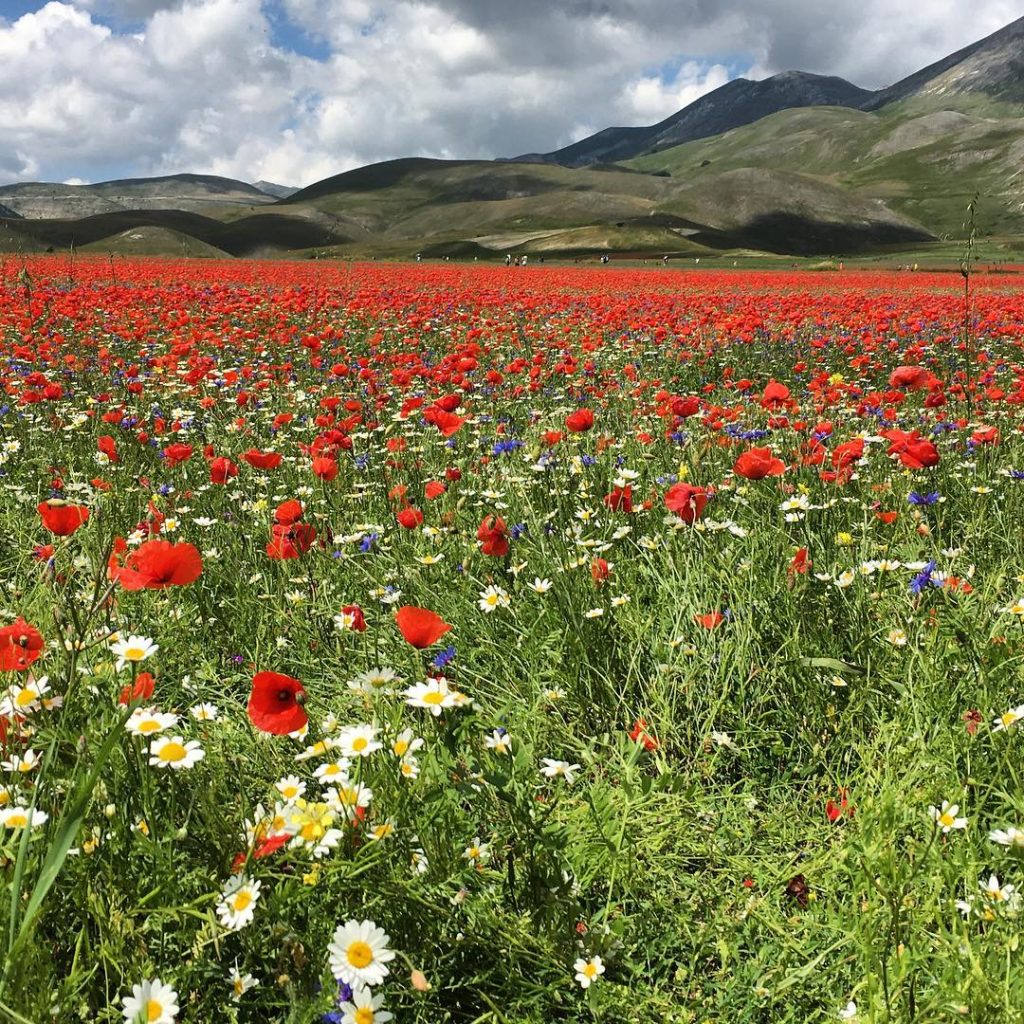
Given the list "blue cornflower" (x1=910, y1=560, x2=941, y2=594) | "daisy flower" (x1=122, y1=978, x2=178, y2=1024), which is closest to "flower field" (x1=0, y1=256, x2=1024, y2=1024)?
"daisy flower" (x1=122, y1=978, x2=178, y2=1024)

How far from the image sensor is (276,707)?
1.66m

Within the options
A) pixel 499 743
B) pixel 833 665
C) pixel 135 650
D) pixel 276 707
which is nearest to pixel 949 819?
pixel 833 665

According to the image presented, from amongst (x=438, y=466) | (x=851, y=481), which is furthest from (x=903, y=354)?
(x=438, y=466)

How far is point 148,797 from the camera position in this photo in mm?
1595

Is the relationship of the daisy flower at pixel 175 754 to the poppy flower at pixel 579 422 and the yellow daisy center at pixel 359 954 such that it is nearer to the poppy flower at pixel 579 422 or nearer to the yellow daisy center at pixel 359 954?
the yellow daisy center at pixel 359 954

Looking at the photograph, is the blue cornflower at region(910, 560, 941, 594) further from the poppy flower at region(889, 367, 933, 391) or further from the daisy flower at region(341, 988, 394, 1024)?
the daisy flower at region(341, 988, 394, 1024)

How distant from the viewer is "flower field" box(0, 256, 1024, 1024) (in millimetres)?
1563

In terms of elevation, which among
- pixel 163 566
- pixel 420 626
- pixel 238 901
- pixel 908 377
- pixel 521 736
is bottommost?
pixel 521 736

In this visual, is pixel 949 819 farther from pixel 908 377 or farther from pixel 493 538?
pixel 908 377

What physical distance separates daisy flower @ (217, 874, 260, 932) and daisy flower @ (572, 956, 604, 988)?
666 mm

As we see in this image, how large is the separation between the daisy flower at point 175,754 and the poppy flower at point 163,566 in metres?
0.37

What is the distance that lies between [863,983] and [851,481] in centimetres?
320

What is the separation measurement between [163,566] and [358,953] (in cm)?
94

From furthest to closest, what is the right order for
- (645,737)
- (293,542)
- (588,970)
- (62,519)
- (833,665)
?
1. (293,542)
2. (833,665)
3. (645,737)
4. (62,519)
5. (588,970)
